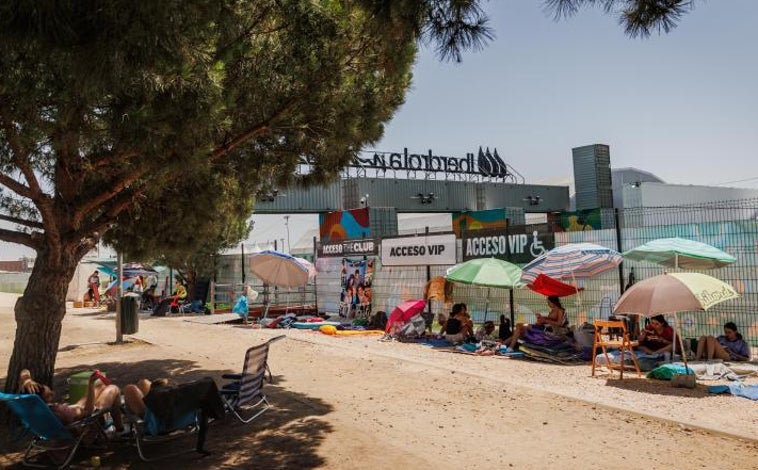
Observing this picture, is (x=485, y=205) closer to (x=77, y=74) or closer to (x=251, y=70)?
(x=251, y=70)

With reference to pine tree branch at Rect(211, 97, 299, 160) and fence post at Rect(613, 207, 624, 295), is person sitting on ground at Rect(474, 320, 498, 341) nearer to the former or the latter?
fence post at Rect(613, 207, 624, 295)

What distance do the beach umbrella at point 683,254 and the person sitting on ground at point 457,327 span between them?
3.86 meters

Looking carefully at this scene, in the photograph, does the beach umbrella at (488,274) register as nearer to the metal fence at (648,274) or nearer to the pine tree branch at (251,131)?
the metal fence at (648,274)

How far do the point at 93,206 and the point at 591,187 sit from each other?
124 ft

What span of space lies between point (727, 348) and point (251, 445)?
789 cm

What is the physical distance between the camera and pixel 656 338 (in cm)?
988

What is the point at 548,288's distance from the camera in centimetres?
1198

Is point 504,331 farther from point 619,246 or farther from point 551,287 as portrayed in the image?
point 619,246

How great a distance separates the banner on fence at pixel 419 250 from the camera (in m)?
15.3

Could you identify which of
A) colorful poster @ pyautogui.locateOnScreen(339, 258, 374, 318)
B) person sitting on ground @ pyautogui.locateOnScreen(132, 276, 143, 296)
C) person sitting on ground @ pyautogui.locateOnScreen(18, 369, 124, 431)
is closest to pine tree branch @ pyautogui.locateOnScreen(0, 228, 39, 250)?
person sitting on ground @ pyautogui.locateOnScreen(18, 369, 124, 431)

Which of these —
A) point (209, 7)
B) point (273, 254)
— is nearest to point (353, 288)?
point (273, 254)

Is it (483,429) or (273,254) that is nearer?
(483,429)

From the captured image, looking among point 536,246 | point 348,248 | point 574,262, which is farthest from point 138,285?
point 574,262

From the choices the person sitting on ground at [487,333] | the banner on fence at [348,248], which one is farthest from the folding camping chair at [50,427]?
the banner on fence at [348,248]
